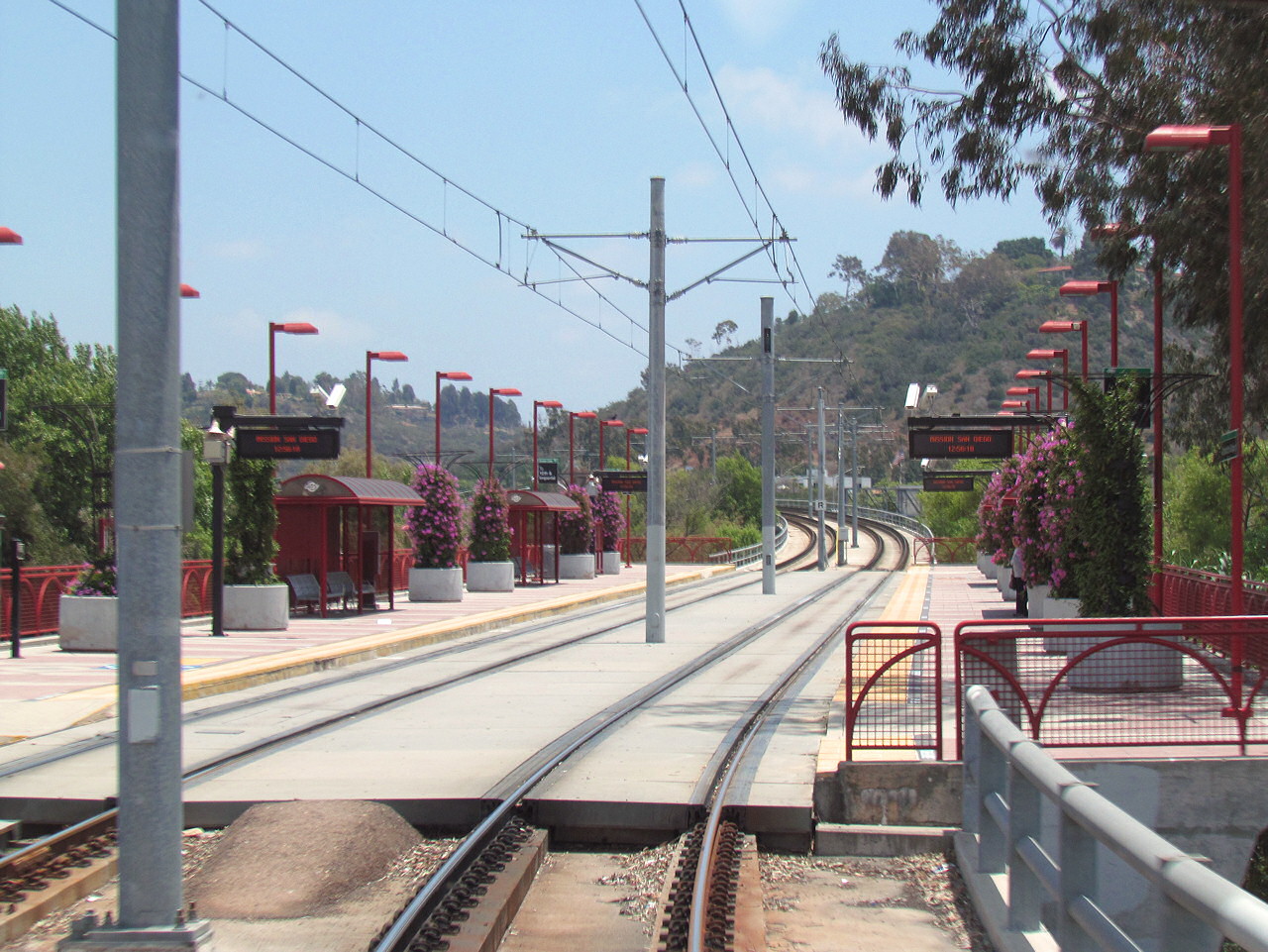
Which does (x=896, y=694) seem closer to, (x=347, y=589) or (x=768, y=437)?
(x=347, y=589)

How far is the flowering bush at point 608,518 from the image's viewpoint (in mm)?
50344

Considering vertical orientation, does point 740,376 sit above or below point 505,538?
above

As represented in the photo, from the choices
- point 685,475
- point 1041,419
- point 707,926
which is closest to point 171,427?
point 707,926

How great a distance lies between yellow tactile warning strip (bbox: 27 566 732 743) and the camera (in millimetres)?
13898

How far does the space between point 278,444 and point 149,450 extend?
17.6 m

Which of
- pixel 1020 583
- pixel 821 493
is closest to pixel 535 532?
pixel 821 493

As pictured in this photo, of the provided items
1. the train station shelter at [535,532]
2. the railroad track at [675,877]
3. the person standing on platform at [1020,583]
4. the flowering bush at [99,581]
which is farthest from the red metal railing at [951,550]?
the railroad track at [675,877]

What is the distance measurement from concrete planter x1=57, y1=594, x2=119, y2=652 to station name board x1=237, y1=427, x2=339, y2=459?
13.9 ft

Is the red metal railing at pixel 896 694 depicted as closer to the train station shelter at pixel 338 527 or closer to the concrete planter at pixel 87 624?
the concrete planter at pixel 87 624

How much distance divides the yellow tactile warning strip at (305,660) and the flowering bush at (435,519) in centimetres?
360

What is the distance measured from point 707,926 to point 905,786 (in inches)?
111

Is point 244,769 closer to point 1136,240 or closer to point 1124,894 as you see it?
point 1124,894

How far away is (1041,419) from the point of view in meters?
24.5

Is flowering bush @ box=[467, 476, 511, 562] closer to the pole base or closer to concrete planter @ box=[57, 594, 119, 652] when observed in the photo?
concrete planter @ box=[57, 594, 119, 652]
